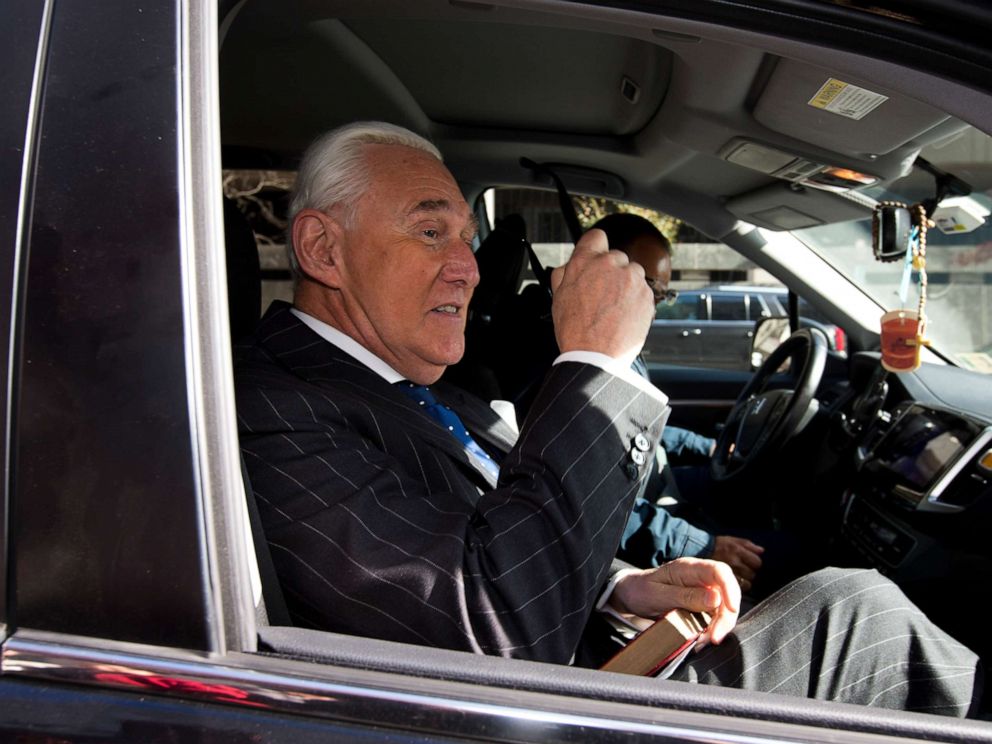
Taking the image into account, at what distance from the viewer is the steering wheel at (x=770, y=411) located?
2867mm

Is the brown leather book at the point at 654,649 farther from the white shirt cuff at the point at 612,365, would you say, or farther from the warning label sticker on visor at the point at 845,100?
the warning label sticker on visor at the point at 845,100

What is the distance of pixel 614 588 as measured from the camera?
165 cm

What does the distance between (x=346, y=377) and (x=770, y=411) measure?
6.22 feet

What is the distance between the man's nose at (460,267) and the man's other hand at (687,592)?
0.63 metres

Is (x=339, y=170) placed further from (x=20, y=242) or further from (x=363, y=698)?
(x=363, y=698)

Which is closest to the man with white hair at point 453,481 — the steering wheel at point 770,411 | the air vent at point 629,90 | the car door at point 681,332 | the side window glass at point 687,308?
the air vent at point 629,90

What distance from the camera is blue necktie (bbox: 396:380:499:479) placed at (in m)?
1.66

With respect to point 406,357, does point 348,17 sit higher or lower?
higher

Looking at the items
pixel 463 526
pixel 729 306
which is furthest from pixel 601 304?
pixel 729 306

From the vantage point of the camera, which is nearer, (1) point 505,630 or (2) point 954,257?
(1) point 505,630

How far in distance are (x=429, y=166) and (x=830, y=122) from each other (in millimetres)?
782

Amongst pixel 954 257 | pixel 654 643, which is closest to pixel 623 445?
pixel 654 643

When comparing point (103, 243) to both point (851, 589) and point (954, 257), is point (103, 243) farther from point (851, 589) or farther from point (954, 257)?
point (954, 257)

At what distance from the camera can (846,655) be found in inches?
51.5
